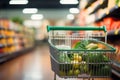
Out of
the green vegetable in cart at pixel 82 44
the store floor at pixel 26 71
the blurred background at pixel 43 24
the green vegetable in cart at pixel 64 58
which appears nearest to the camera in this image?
the green vegetable in cart at pixel 64 58

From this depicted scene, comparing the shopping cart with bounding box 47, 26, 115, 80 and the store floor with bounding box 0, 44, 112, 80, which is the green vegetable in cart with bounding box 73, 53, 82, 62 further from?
the store floor with bounding box 0, 44, 112, 80

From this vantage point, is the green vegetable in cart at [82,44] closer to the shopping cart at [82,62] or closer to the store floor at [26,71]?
the shopping cart at [82,62]

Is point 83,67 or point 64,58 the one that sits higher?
point 64,58

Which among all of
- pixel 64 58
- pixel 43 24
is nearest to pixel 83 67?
pixel 64 58

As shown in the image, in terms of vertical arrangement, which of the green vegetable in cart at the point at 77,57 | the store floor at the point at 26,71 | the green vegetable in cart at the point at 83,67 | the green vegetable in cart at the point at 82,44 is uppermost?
the green vegetable in cart at the point at 82,44

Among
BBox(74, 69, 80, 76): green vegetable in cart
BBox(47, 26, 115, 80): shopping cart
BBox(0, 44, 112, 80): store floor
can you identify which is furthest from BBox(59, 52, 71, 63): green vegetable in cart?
BBox(0, 44, 112, 80): store floor

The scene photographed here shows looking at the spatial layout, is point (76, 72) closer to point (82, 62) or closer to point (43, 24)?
point (82, 62)

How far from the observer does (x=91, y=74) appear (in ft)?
10.8

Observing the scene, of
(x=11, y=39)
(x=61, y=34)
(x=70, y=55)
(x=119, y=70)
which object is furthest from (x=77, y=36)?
(x=11, y=39)

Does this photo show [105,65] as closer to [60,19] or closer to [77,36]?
[77,36]

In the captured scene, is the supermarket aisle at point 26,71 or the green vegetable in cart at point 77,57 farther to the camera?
the supermarket aisle at point 26,71

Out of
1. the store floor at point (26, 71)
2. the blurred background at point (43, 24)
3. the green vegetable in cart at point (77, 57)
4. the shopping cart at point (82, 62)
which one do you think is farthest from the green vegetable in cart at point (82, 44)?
the store floor at point (26, 71)

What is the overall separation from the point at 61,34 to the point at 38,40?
29.7 meters

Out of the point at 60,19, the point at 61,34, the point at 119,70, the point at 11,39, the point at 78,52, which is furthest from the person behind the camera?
the point at 60,19
